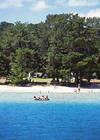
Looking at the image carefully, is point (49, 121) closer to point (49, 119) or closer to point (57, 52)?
point (49, 119)

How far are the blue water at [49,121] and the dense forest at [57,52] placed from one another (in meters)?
28.5

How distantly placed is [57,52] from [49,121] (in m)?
49.5

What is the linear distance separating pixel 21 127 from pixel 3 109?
17.1m

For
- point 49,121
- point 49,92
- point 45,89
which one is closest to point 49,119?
point 49,121

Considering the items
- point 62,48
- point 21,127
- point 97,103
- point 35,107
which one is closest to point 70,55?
point 62,48

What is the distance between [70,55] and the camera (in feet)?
301

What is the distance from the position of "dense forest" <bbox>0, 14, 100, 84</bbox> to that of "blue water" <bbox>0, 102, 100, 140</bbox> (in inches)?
1124

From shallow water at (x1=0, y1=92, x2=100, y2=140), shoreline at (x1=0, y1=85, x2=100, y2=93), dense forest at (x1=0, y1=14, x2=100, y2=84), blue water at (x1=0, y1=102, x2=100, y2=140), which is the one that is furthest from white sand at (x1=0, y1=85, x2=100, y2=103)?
blue water at (x1=0, y1=102, x2=100, y2=140)

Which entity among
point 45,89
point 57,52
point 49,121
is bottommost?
point 49,121

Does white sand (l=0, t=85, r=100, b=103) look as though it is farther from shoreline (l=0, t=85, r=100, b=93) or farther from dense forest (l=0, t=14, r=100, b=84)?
dense forest (l=0, t=14, r=100, b=84)

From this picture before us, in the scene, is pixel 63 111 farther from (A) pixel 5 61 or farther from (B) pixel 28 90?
(A) pixel 5 61

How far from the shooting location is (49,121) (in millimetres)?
44250

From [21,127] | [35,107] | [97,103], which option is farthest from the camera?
[97,103]

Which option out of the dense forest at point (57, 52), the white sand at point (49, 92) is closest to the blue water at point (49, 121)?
the white sand at point (49, 92)
